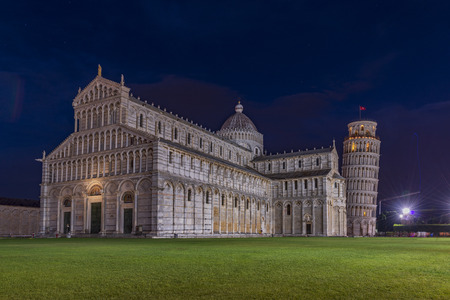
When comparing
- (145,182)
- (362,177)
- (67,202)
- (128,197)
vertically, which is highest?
(362,177)

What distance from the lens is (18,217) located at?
7588cm

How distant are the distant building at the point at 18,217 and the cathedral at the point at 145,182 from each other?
1625 centimetres

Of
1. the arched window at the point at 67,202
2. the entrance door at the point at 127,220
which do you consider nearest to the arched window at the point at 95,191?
the arched window at the point at 67,202

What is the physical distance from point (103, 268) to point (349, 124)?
357 feet

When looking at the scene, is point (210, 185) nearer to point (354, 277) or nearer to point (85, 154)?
point (85, 154)

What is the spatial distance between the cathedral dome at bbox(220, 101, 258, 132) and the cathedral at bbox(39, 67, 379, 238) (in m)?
15.7

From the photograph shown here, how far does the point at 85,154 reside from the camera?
59.1 m

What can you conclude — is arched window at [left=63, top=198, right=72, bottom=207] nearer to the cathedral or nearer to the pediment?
the cathedral

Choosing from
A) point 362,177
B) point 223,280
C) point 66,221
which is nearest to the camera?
point 223,280

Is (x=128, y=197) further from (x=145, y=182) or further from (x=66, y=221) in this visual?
(x=66, y=221)

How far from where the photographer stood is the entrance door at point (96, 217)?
185ft

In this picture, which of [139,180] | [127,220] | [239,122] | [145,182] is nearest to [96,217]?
[127,220]

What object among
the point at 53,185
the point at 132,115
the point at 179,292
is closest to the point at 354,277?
the point at 179,292

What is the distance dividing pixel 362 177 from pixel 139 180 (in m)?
74.8
